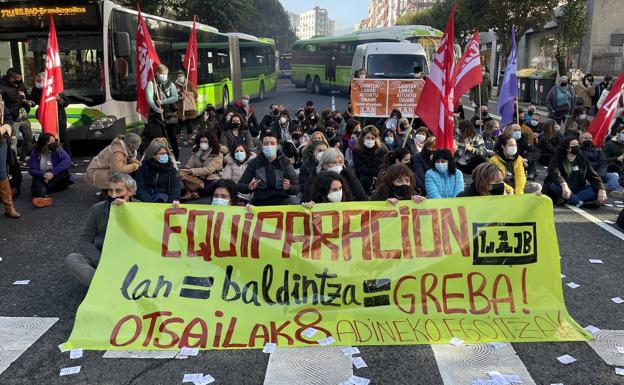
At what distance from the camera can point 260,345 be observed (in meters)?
4.51

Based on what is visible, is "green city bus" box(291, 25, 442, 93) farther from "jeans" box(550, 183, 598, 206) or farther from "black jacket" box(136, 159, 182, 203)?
"black jacket" box(136, 159, 182, 203)

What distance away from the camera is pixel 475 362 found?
4.25 metres

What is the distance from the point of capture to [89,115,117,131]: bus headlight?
12656 millimetres

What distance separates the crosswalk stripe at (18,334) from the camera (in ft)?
14.6

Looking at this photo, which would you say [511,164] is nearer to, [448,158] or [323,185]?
[448,158]

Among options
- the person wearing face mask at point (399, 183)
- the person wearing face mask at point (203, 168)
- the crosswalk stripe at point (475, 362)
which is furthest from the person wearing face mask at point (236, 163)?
the crosswalk stripe at point (475, 362)

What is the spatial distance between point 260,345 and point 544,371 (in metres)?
2.06

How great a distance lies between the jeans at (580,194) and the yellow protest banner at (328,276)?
172 inches

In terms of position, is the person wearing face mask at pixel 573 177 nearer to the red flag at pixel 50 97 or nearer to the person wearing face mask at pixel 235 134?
the person wearing face mask at pixel 235 134

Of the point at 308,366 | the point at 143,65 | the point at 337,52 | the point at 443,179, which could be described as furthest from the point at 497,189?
the point at 337,52

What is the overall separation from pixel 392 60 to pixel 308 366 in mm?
18311

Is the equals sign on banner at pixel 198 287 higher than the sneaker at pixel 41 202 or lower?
higher

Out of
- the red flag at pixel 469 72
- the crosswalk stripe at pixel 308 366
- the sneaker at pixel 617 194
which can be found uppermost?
the red flag at pixel 469 72

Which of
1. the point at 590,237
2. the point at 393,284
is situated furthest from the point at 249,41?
the point at 393,284
